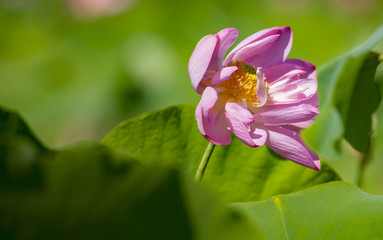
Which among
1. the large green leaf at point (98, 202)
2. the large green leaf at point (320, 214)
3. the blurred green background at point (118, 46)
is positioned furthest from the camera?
the blurred green background at point (118, 46)

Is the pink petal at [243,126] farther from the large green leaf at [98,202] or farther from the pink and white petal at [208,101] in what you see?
the large green leaf at [98,202]

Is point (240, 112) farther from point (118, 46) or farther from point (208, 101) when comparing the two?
point (118, 46)

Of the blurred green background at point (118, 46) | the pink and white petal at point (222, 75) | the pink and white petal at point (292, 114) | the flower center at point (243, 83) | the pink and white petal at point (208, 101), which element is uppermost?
the pink and white petal at point (222, 75)

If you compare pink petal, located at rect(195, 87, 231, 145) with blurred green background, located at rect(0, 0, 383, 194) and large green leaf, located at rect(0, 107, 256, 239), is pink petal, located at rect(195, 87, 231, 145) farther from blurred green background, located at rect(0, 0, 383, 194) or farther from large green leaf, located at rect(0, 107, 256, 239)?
blurred green background, located at rect(0, 0, 383, 194)

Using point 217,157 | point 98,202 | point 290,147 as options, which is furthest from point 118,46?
point 98,202

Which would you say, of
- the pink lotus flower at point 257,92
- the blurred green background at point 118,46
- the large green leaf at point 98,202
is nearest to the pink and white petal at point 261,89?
the pink lotus flower at point 257,92

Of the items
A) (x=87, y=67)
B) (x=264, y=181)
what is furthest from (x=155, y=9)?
(x=264, y=181)

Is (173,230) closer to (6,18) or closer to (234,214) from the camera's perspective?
(234,214)
